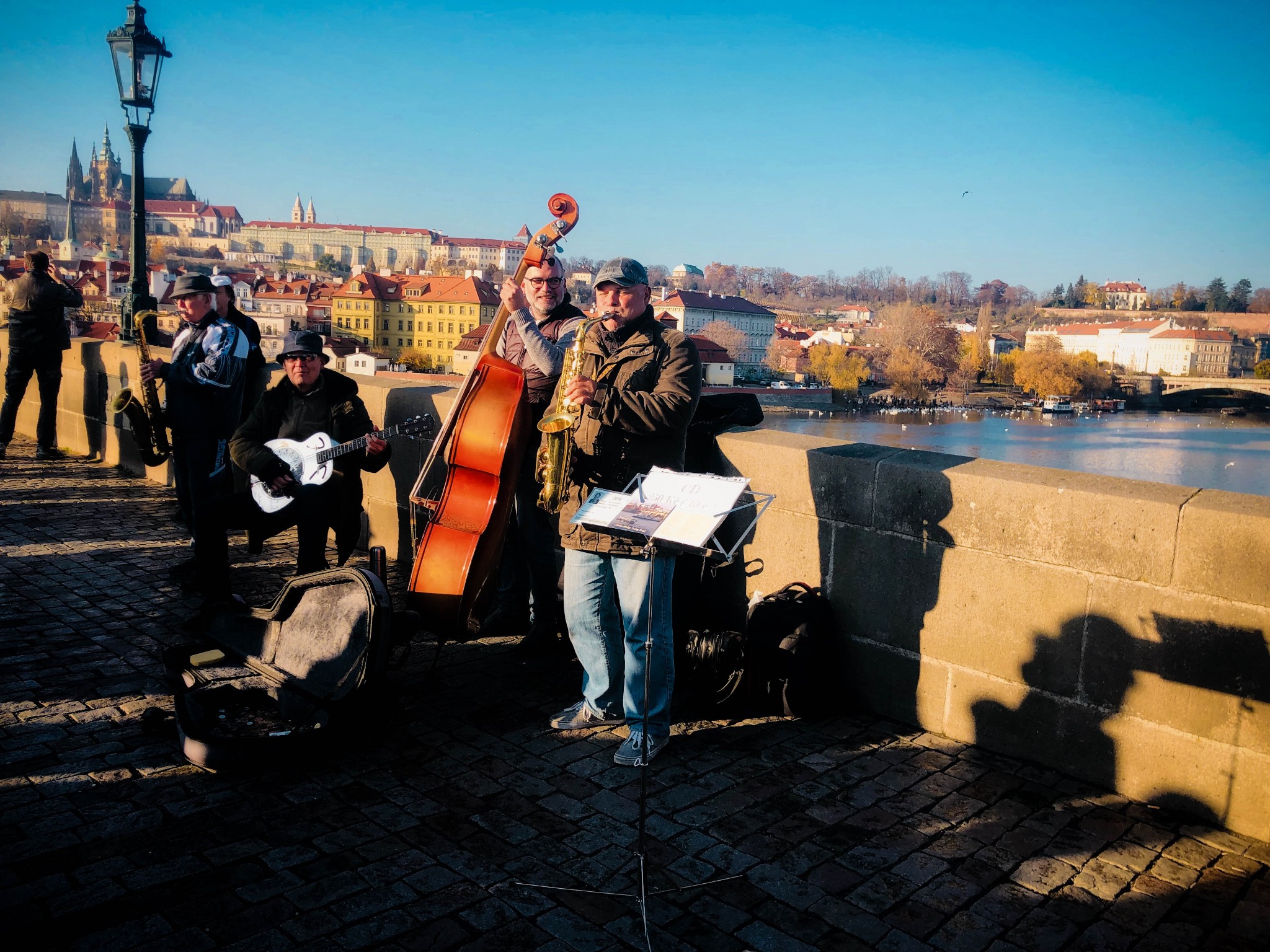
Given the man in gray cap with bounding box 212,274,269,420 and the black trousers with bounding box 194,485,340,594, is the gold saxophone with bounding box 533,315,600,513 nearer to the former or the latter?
the black trousers with bounding box 194,485,340,594

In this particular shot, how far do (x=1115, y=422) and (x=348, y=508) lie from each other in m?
81.6

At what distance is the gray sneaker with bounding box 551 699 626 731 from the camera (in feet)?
13.5

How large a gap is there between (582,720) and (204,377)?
357 centimetres

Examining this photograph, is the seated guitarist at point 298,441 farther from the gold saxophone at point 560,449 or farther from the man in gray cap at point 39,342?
the man in gray cap at point 39,342

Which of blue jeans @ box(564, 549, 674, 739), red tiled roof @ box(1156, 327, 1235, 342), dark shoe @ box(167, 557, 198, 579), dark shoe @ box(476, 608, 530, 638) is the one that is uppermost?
red tiled roof @ box(1156, 327, 1235, 342)

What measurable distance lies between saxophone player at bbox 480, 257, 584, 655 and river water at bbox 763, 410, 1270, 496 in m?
24.9

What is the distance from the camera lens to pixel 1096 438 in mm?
63062

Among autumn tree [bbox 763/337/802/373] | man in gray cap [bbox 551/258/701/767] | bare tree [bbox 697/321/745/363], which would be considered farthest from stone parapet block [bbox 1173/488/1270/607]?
autumn tree [bbox 763/337/802/373]

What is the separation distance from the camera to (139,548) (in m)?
6.81

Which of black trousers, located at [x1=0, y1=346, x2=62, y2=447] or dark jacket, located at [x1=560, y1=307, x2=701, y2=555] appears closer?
dark jacket, located at [x1=560, y1=307, x2=701, y2=555]

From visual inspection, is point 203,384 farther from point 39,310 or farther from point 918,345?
point 918,345

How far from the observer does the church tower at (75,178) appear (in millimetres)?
175250

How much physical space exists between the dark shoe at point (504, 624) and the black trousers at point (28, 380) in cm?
749

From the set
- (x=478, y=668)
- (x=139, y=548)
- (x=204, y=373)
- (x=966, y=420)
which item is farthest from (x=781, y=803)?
(x=966, y=420)
